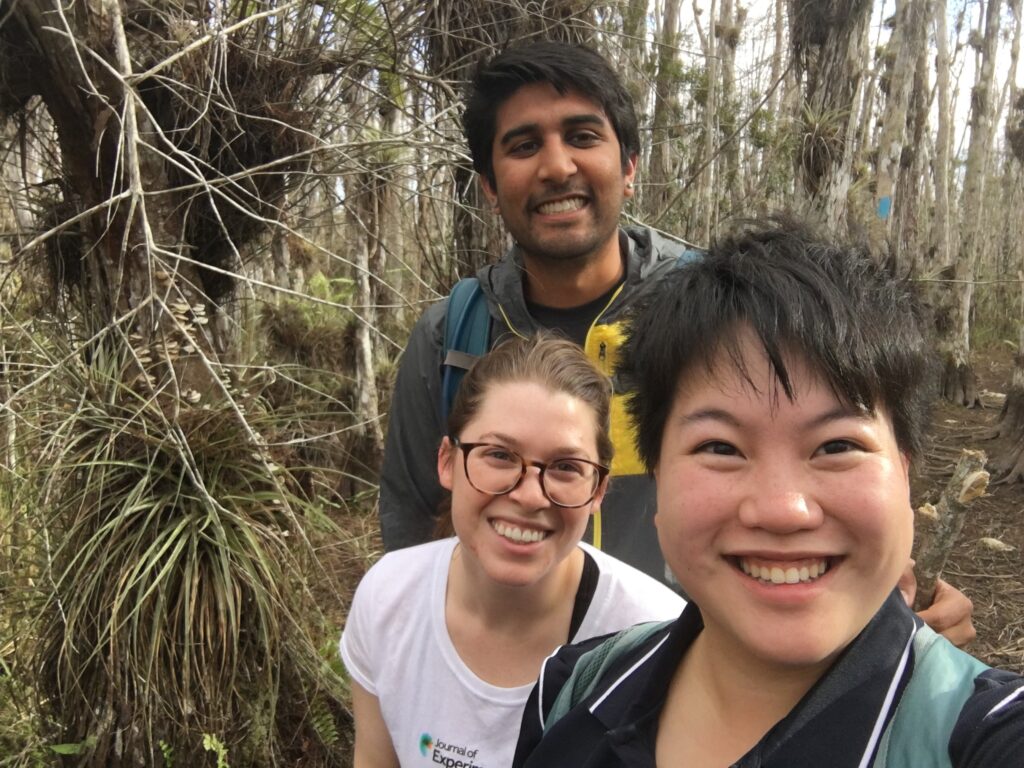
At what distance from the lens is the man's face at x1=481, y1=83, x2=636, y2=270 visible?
2121 millimetres

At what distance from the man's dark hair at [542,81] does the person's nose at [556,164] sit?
0.58 ft

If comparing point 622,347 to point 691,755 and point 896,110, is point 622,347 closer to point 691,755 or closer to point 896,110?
point 691,755

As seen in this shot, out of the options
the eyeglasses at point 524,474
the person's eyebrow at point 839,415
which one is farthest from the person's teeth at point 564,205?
the person's eyebrow at point 839,415

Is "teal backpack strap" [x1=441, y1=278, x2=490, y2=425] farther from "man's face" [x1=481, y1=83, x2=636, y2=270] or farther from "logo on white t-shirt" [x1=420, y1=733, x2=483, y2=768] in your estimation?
"logo on white t-shirt" [x1=420, y1=733, x2=483, y2=768]

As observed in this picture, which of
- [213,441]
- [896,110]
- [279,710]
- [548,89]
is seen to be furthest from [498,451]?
[896,110]

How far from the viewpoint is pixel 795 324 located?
0.89 m

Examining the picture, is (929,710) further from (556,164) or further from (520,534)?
(556,164)

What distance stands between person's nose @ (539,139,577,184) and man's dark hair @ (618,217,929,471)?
115 centimetres

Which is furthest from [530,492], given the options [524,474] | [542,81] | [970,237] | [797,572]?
[970,237]

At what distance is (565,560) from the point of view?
1592mm

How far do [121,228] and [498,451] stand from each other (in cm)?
217

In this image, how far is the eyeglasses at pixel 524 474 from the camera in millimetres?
1522

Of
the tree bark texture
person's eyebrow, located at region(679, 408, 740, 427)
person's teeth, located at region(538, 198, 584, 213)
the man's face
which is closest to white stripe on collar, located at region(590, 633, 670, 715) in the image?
person's eyebrow, located at region(679, 408, 740, 427)

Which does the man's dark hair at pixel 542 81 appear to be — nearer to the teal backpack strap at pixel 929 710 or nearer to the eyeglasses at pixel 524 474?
the eyeglasses at pixel 524 474
